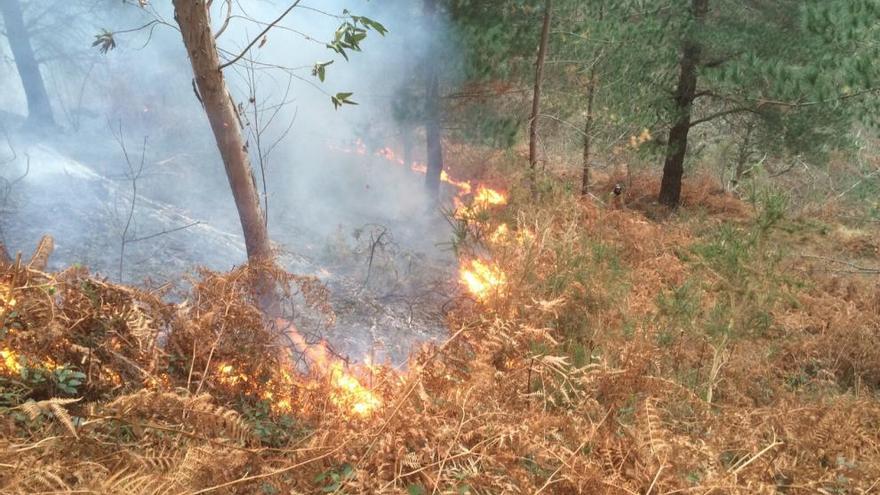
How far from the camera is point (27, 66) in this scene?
40.2ft

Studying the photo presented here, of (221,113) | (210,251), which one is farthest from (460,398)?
(210,251)

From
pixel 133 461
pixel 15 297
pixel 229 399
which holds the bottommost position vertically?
pixel 229 399

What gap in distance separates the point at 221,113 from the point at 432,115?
802 cm

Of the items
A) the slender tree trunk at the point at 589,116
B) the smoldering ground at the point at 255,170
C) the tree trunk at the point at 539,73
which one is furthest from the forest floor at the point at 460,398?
the slender tree trunk at the point at 589,116

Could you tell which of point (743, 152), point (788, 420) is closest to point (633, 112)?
point (743, 152)

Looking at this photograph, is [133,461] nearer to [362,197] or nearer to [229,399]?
[229,399]

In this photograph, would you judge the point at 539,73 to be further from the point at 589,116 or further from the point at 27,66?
the point at 27,66

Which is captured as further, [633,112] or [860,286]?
[633,112]

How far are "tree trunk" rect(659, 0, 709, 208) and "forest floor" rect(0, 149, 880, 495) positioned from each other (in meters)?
5.82

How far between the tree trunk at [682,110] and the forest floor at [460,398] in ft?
19.1

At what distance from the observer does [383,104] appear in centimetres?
1278

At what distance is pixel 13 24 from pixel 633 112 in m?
14.7

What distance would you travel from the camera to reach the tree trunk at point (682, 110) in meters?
9.51

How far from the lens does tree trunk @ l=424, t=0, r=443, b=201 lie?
10773 millimetres
